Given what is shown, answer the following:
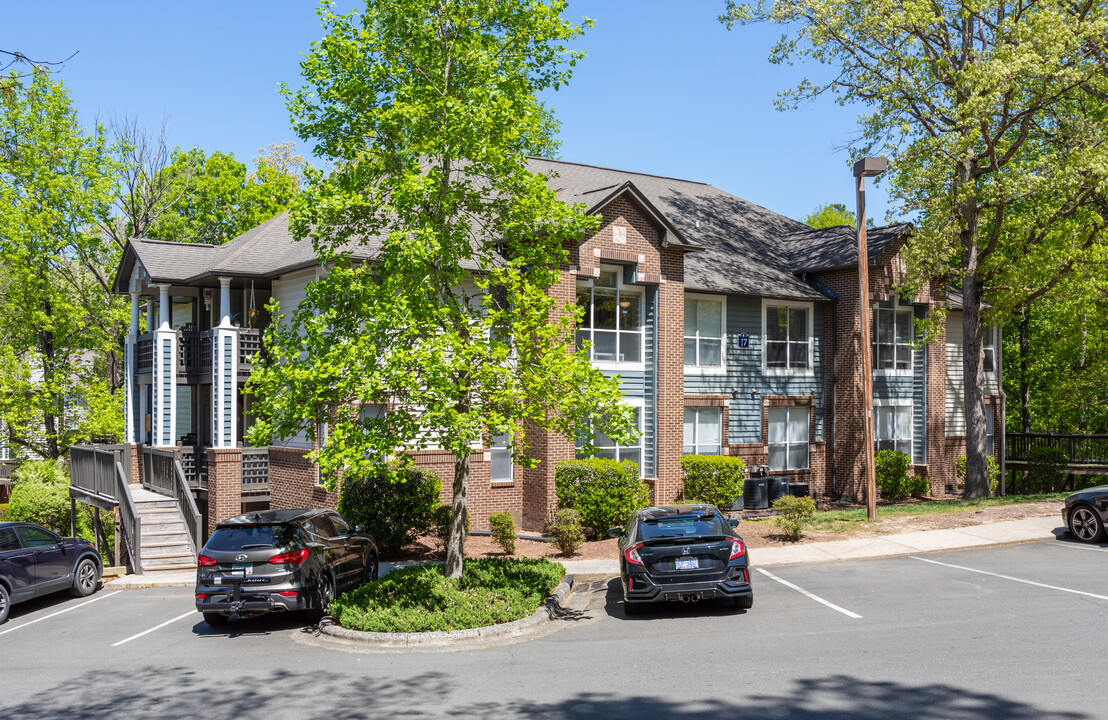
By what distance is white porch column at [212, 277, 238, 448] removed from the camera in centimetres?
2258

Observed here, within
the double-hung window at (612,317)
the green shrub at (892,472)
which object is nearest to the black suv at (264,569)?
the double-hung window at (612,317)

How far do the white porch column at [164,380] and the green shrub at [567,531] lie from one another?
1242cm

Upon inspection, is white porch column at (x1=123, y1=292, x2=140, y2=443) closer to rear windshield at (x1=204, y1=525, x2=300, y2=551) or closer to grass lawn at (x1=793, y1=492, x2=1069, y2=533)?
rear windshield at (x1=204, y1=525, x2=300, y2=551)

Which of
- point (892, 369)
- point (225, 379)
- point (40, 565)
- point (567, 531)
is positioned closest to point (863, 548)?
point (567, 531)

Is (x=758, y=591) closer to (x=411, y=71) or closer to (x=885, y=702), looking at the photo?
(x=885, y=702)

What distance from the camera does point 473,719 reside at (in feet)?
25.8

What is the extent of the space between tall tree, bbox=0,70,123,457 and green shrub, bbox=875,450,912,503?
86.4 feet

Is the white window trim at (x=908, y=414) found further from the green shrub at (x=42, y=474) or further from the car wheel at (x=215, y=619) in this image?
the green shrub at (x=42, y=474)

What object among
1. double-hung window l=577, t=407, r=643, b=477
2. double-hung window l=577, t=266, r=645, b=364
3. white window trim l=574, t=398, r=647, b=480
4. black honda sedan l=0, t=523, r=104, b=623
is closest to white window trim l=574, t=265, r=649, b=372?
double-hung window l=577, t=266, r=645, b=364

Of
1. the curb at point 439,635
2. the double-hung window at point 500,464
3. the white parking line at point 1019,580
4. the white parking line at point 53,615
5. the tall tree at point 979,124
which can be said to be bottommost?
the white parking line at point 53,615

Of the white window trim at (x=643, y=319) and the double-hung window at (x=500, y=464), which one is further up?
the white window trim at (x=643, y=319)

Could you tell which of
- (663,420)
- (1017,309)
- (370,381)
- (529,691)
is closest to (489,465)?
(663,420)

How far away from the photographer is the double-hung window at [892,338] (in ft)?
93.2

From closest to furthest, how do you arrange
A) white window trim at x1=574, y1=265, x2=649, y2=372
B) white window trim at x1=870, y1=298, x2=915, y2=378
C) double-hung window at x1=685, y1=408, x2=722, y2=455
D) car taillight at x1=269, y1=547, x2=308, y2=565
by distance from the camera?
car taillight at x1=269, y1=547, x2=308, y2=565 < white window trim at x1=574, y1=265, x2=649, y2=372 < double-hung window at x1=685, y1=408, x2=722, y2=455 < white window trim at x1=870, y1=298, x2=915, y2=378
